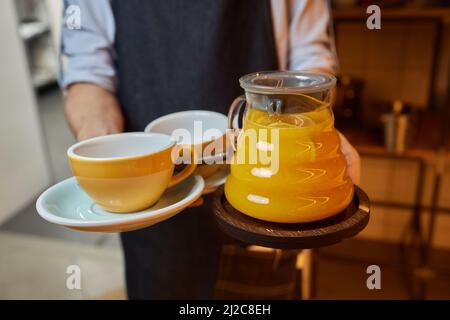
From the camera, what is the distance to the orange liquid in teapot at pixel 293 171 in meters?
0.42

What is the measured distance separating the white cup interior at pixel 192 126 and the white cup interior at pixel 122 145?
1.4 inches

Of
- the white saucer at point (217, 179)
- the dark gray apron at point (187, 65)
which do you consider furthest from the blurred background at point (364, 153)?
the white saucer at point (217, 179)

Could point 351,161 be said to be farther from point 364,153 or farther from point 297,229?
point 364,153

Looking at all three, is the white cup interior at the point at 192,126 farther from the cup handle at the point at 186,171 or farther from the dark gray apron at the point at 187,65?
the dark gray apron at the point at 187,65

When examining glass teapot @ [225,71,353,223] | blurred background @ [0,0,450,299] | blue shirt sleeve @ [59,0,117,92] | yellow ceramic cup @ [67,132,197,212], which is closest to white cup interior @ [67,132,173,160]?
yellow ceramic cup @ [67,132,197,212]

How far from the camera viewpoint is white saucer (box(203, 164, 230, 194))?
540 mm

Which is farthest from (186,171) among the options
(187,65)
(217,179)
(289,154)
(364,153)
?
(364,153)

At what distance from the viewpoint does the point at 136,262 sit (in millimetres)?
898

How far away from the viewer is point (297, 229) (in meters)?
0.42

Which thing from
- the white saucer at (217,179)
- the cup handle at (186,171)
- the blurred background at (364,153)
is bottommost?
the blurred background at (364,153)

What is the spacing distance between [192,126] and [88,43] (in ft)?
0.93

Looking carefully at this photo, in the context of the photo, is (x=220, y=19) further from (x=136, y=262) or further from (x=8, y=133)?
(x=8, y=133)

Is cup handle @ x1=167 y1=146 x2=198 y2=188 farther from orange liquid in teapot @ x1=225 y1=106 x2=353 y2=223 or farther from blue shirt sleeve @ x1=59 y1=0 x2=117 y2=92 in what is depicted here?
blue shirt sleeve @ x1=59 y1=0 x2=117 y2=92
